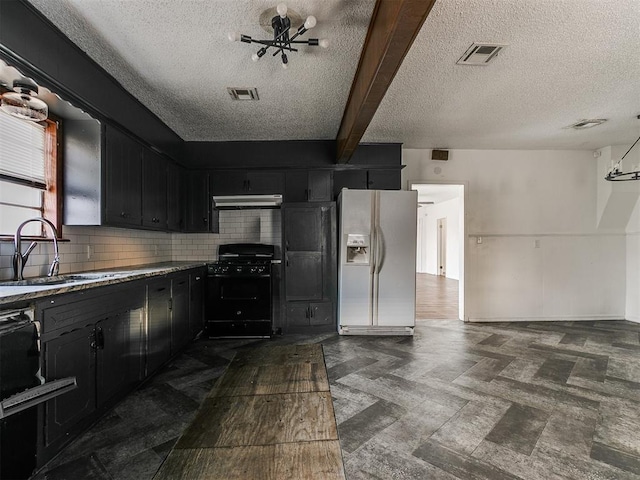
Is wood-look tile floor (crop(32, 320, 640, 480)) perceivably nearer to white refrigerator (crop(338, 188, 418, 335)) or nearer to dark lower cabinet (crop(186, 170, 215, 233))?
white refrigerator (crop(338, 188, 418, 335))

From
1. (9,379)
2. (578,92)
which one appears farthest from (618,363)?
(9,379)

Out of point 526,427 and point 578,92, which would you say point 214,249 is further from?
point 578,92

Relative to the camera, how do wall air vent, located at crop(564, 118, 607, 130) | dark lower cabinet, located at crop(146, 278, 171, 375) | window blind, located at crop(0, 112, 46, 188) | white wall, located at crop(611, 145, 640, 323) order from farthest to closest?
white wall, located at crop(611, 145, 640, 323), wall air vent, located at crop(564, 118, 607, 130), dark lower cabinet, located at crop(146, 278, 171, 375), window blind, located at crop(0, 112, 46, 188)

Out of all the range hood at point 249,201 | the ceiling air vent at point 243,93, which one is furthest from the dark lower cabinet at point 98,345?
the ceiling air vent at point 243,93

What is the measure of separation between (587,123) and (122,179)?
533cm

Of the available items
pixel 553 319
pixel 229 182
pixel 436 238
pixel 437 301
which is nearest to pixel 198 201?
pixel 229 182

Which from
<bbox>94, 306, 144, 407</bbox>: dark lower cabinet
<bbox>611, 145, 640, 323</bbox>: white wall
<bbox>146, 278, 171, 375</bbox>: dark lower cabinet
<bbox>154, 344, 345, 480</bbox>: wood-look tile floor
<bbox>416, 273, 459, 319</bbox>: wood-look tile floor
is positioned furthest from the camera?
<bbox>416, 273, 459, 319</bbox>: wood-look tile floor

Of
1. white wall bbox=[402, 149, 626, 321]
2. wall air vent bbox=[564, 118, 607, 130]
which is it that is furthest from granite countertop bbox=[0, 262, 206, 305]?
wall air vent bbox=[564, 118, 607, 130]

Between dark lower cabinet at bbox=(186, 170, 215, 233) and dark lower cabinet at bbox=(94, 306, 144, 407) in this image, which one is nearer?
dark lower cabinet at bbox=(94, 306, 144, 407)

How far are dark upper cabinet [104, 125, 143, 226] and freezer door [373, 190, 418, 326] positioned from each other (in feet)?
9.09

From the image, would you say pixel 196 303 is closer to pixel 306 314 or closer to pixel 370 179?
pixel 306 314

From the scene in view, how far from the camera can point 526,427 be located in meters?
2.14

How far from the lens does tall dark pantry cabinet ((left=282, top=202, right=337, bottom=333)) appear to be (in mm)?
4270

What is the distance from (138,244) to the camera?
3871 millimetres
